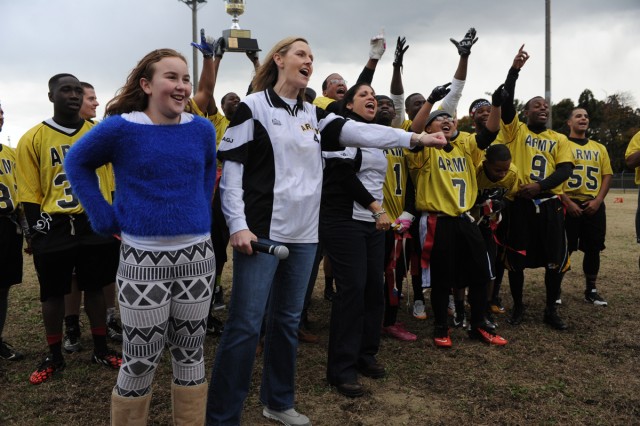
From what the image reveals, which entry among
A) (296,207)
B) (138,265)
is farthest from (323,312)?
(138,265)

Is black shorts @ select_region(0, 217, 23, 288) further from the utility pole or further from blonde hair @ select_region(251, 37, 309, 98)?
the utility pole

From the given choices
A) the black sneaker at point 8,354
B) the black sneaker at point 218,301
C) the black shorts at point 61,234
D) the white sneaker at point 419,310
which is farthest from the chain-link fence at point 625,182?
the black sneaker at point 8,354

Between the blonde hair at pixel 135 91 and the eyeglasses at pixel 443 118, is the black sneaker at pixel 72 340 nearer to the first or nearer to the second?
the blonde hair at pixel 135 91

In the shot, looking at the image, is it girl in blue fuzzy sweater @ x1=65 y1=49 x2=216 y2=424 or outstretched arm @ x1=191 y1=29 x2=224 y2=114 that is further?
outstretched arm @ x1=191 y1=29 x2=224 y2=114

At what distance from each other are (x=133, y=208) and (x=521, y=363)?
3336 millimetres

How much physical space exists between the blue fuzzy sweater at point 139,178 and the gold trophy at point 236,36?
7.10ft

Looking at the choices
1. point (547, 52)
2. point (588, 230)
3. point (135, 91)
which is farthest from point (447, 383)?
point (547, 52)

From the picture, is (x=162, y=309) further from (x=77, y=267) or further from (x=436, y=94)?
(x=436, y=94)

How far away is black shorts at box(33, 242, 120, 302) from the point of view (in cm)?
390

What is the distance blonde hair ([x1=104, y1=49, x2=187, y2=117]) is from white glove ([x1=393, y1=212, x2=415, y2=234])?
2.72 metres

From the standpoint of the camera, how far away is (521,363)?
4.20 meters

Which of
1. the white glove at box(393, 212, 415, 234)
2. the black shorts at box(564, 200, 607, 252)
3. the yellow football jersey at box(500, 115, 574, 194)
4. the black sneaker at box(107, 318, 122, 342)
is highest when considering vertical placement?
the yellow football jersey at box(500, 115, 574, 194)

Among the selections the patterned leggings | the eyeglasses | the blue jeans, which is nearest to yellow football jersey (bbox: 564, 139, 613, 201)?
the eyeglasses

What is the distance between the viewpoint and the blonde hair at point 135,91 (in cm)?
251
